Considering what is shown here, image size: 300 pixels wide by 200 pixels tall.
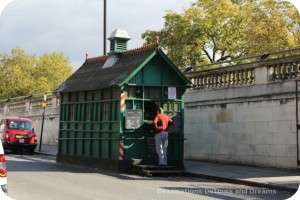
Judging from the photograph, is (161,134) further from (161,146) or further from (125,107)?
(125,107)

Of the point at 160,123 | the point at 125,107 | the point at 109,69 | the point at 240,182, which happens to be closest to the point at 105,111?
the point at 125,107

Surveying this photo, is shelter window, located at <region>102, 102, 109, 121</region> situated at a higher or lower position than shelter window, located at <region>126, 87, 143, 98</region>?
lower

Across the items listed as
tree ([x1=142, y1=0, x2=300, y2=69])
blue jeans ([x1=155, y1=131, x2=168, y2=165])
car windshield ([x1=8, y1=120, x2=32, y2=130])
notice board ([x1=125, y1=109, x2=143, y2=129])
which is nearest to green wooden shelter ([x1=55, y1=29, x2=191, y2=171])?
notice board ([x1=125, y1=109, x2=143, y2=129])

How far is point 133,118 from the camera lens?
53.4 feet

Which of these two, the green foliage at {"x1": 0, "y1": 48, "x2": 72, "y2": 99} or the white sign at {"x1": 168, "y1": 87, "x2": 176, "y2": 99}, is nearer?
the white sign at {"x1": 168, "y1": 87, "x2": 176, "y2": 99}

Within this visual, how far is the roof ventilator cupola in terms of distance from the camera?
61.2 ft

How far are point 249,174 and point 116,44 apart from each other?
7.13 m

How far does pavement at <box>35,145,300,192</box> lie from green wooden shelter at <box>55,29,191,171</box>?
1.24 metres

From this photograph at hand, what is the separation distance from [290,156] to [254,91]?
9.05 ft

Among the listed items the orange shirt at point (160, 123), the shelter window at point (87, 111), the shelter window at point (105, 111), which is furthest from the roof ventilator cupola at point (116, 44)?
the orange shirt at point (160, 123)

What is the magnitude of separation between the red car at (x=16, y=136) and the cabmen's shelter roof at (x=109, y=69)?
245 inches

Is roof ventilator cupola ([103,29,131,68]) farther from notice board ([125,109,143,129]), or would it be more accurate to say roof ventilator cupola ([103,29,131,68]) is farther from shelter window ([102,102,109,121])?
notice board ([125,109,143,129])

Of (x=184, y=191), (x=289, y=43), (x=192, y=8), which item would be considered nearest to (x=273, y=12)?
(x=289, y=43)

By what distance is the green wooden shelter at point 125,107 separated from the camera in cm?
1631
